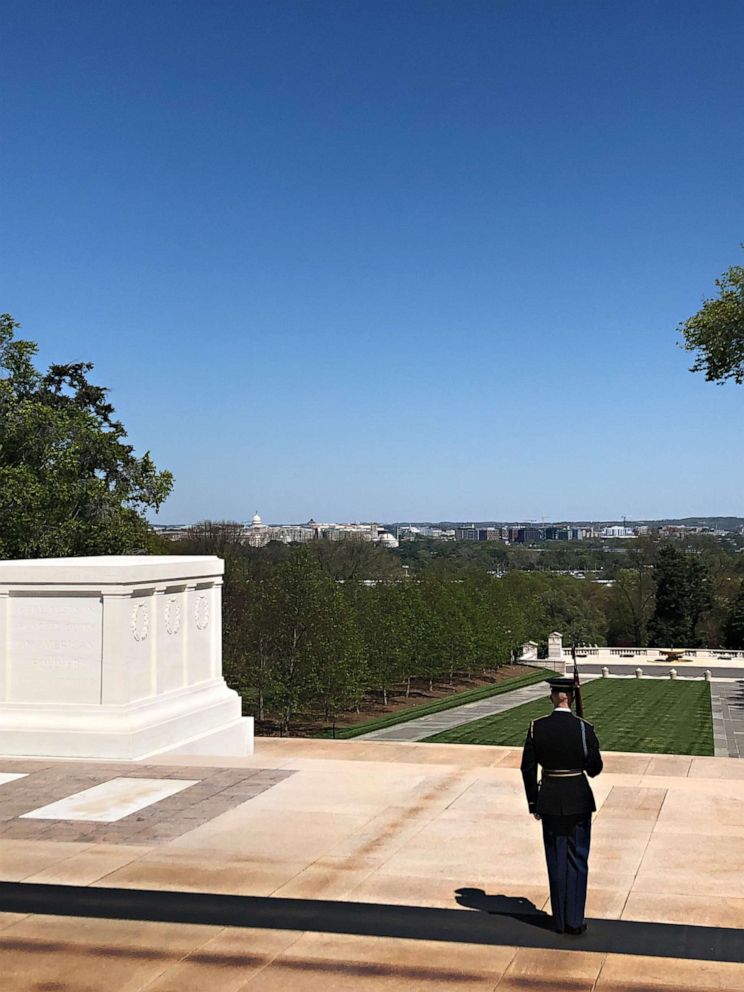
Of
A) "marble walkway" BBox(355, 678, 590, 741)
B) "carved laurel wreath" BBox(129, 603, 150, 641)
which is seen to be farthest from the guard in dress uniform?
"marble walkway" BBox(355, 678, 590, 741)

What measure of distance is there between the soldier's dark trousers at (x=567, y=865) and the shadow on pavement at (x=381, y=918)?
16cm

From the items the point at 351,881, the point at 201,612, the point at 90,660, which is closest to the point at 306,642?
the point at 201,612

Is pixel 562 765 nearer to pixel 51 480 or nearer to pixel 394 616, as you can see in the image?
pixel 51 480

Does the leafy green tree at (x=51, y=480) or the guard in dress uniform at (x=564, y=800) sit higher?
the leafy green tree at (x=51, y=480)

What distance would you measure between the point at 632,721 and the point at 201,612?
133 feet

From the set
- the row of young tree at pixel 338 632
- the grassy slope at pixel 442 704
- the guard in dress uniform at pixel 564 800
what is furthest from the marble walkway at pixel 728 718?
the guard in dress uniform at pixel 564 800

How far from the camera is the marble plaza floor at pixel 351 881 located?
6754mm

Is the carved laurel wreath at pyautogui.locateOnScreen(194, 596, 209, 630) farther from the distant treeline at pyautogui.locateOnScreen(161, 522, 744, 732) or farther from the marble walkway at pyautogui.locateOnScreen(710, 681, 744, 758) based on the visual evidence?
the distant treeline at pyautogui.locateOnScreen(161, 522, 744, 732)

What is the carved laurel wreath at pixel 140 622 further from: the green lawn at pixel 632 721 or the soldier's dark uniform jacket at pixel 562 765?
the green lawn at pixel 632 721

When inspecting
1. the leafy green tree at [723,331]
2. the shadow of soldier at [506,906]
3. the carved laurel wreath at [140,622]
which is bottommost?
the shadow of soldier at [506,906]

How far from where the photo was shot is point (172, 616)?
15.4 metres

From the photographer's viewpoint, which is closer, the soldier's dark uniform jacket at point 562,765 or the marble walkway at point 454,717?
the soldier's dark uniform jacket at point 562,765

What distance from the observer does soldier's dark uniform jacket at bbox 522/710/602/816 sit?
7.38 m

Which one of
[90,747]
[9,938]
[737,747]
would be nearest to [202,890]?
[9,938]
